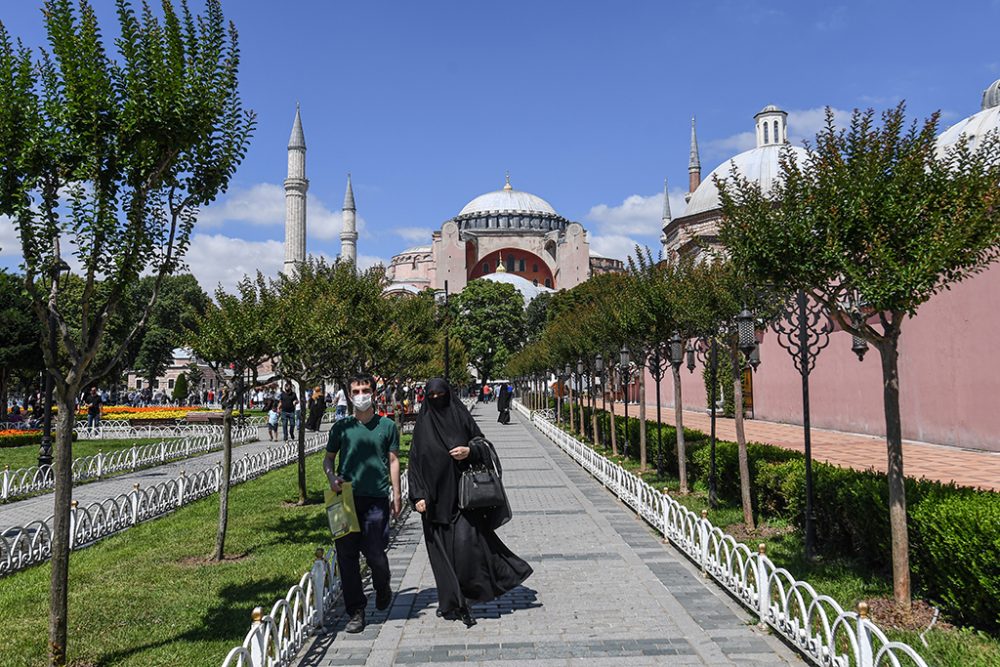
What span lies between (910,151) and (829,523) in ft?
12.3

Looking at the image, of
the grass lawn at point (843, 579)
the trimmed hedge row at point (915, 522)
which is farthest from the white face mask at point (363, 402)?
the trimmed hedge row at point (915, 522)

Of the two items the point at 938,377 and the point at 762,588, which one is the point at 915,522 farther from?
the point at 938,377

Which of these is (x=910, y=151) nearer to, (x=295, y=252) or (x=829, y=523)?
(x=829, y=523)

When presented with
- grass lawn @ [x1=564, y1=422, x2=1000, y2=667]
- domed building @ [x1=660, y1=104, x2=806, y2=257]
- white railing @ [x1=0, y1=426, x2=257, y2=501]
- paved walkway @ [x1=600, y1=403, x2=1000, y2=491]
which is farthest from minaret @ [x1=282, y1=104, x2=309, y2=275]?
grass lawn @ [x1=564, y1=422, x2=1000, y2=667]

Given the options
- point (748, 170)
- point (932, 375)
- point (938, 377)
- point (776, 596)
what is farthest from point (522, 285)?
point (776, 596)

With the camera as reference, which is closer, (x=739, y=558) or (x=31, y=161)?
(x=31, y=161)

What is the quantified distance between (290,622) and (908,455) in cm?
1221

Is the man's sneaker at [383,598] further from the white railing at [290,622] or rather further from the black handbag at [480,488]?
the black handbag at [480,488]

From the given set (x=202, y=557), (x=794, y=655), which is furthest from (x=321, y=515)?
(x=794, y=655)

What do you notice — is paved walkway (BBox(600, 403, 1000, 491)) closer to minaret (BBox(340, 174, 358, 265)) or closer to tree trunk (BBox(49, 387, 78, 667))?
tree trunk (BBox(49, 387, 78, 667))

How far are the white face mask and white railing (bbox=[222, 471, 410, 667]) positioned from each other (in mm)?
1062

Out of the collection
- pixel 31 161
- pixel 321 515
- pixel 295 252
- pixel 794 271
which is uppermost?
pixel 295 252

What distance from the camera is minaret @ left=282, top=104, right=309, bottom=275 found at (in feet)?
191

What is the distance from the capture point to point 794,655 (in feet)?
14.5
